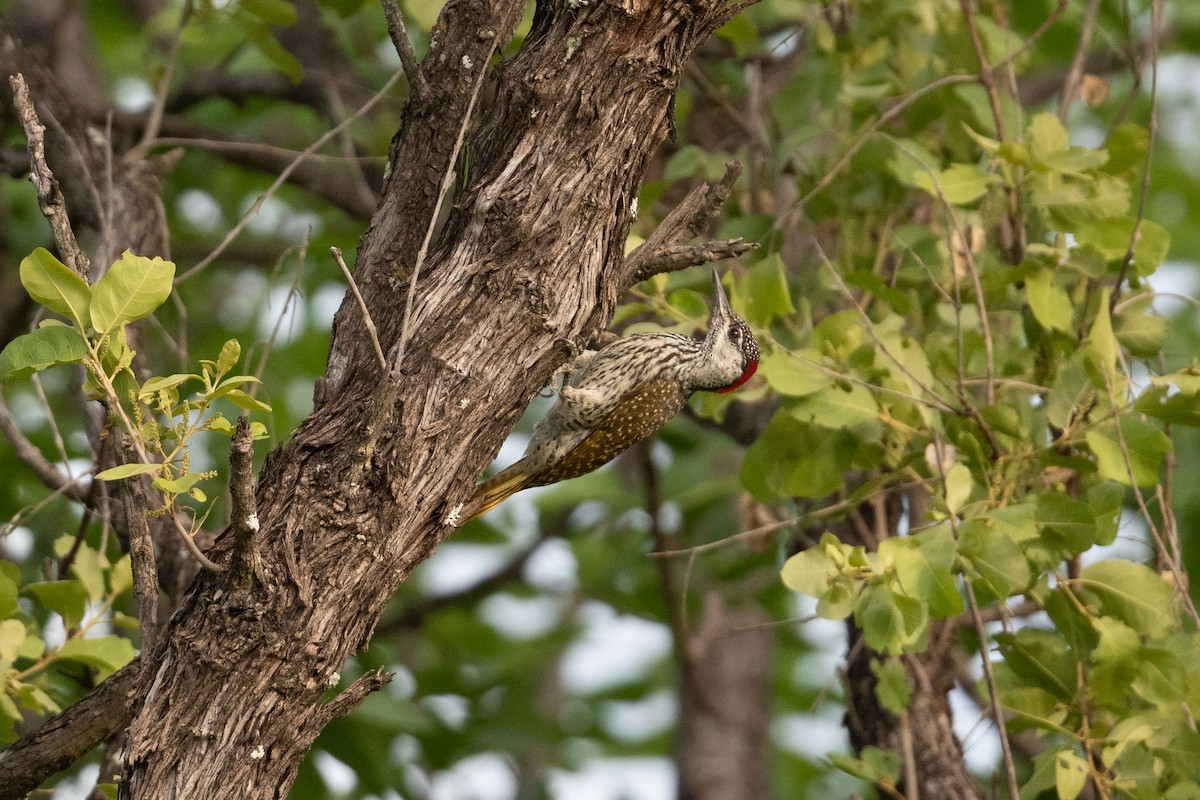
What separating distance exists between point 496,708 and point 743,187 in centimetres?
253

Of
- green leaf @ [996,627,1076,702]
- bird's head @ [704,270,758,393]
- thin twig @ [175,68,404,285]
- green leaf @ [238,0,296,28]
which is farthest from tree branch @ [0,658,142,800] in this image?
bird's head @ [704,270,758,393]

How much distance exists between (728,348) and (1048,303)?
4.11 feet

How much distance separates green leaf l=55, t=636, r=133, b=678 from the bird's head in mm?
2113

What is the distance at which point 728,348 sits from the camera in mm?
4473

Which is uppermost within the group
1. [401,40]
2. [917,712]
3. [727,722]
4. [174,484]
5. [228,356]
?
[401,40]

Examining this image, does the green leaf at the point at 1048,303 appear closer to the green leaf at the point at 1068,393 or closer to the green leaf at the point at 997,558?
the green leaf at the point at 1068,393

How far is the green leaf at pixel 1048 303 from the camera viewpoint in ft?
11.4

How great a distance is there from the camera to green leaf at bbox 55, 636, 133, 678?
3.09 m

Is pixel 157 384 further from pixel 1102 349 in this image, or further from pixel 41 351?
pixel 1102 349

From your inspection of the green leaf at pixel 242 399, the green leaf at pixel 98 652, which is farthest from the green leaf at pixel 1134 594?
the green leaf at pixel 98 652

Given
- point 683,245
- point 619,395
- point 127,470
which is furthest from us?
point 619,395

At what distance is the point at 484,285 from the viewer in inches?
96.0

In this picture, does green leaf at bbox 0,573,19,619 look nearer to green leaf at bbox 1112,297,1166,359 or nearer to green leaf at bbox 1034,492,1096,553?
green leaf at bbox 1034,492,1096,553

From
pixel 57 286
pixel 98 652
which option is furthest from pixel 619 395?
pixel 57 286
